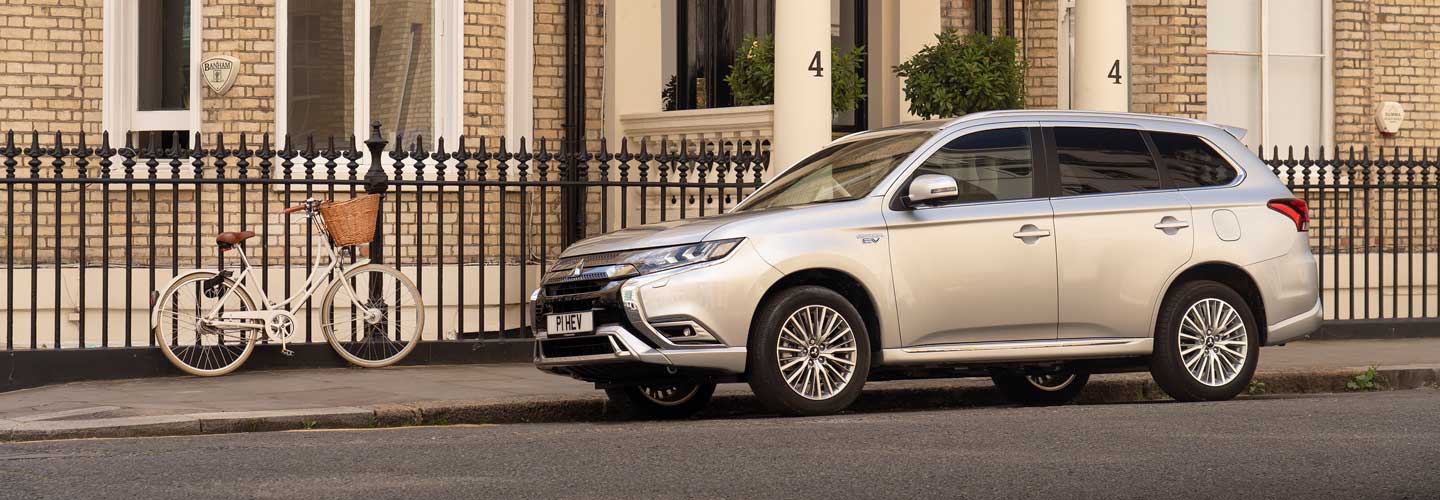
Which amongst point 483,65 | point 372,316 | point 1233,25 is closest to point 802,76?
point 483,65

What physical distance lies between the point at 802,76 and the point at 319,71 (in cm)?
371

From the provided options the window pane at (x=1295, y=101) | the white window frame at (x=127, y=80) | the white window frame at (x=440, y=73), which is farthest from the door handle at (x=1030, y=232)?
the window pane at (x=1295, y=101)

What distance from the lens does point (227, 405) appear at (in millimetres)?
9180

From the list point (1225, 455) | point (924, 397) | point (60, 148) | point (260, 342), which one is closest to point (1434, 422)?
point (1225, 455)

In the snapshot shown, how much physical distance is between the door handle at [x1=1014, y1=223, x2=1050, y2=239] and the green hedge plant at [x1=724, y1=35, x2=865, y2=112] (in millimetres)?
5586

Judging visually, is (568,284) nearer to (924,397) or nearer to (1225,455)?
(924,397)

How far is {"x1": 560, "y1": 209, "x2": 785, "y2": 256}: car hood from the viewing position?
28.2 feet

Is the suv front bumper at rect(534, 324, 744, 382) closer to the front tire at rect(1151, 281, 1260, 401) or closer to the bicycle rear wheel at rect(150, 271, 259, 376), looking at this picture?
the front tire at rect(1151, 281, 1260, 401)

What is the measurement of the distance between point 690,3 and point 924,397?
6978 mm

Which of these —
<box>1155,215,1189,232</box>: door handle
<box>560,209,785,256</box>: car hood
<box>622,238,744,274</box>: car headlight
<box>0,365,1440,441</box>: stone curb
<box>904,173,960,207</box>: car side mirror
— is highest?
<box>904,173,960,207</box>: car side mirror

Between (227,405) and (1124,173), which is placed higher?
(1124,173)

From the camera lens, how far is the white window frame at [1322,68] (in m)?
17.2

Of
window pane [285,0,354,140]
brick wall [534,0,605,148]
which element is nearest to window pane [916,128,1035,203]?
window pane [285,0,354,140]

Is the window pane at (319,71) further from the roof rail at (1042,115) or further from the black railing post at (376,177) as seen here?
the roof rail at (1042,115)
